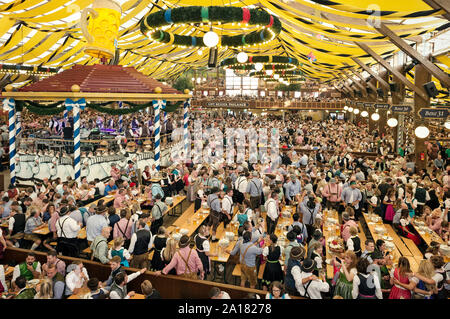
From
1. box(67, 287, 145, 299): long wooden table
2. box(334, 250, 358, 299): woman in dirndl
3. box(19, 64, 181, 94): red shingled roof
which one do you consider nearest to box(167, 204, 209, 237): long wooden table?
box(67, 287, 145, 299): long wooden table

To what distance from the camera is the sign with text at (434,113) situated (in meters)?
6.60

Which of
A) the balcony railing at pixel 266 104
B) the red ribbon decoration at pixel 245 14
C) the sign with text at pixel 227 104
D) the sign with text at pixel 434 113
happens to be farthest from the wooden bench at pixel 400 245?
the balcony railing at pixel 266 104

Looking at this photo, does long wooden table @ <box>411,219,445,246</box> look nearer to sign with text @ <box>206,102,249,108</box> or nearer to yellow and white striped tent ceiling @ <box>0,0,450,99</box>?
yellow and white striped tent ceiling @ <box>0,0,450,99</box>

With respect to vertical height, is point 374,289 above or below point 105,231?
below

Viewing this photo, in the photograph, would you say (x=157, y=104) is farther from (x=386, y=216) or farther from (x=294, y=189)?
(x=386, y=216)

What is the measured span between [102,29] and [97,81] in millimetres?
1696

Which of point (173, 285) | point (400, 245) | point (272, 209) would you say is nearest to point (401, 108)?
point (400, 245)

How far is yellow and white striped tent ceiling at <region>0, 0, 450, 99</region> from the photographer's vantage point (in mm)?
4504

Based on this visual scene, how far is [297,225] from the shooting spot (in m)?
4.83

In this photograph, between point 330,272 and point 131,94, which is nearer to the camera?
point 330,272

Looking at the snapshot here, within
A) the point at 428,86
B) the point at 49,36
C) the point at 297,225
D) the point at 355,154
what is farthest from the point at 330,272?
the point at 49,36

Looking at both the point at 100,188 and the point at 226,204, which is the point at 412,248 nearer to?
the point at 226,204

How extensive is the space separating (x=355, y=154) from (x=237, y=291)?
11095 mm

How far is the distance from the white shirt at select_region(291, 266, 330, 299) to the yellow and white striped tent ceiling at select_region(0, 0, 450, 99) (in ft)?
11.2
